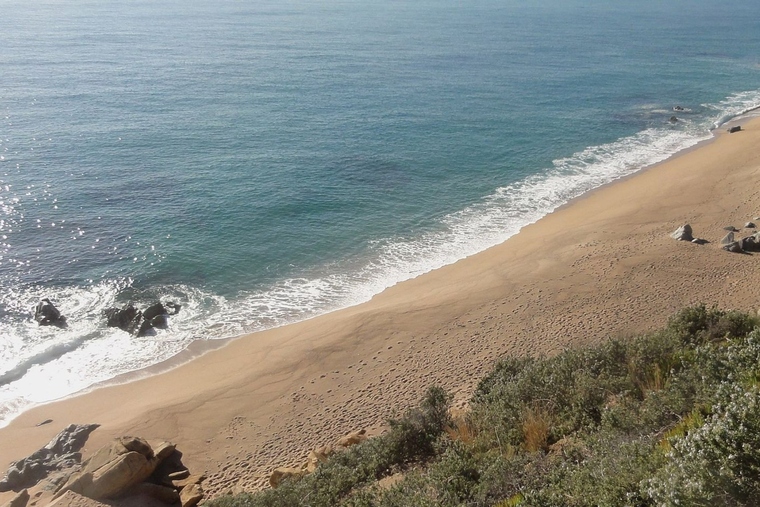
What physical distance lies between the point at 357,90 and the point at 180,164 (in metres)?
24.5

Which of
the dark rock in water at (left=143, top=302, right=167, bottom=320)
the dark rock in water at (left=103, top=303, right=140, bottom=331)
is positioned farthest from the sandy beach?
the dark rock in water at (left=103, top=303, right=140, bottom=331)

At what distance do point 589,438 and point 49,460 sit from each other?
16264 millimetres

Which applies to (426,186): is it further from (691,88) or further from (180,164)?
(691,88)

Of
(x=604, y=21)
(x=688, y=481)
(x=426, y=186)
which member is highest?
(x=604, y=21)

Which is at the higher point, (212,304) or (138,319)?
(138,319)

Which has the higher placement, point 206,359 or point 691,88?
point 691,88

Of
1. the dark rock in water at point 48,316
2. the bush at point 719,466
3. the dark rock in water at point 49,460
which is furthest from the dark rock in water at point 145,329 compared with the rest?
the bush at point 719,466

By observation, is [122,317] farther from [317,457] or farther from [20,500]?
[317,457]

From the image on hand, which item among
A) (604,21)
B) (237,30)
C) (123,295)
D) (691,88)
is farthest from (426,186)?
(604,21)

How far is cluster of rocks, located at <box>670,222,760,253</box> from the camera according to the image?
26141 millimetres

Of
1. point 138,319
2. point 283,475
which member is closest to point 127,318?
point 138,319

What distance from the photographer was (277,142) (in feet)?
146

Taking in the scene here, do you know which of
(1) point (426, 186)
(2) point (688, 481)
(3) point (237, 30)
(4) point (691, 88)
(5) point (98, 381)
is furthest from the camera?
(3) point (237, 30)

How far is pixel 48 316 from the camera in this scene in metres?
24.3
